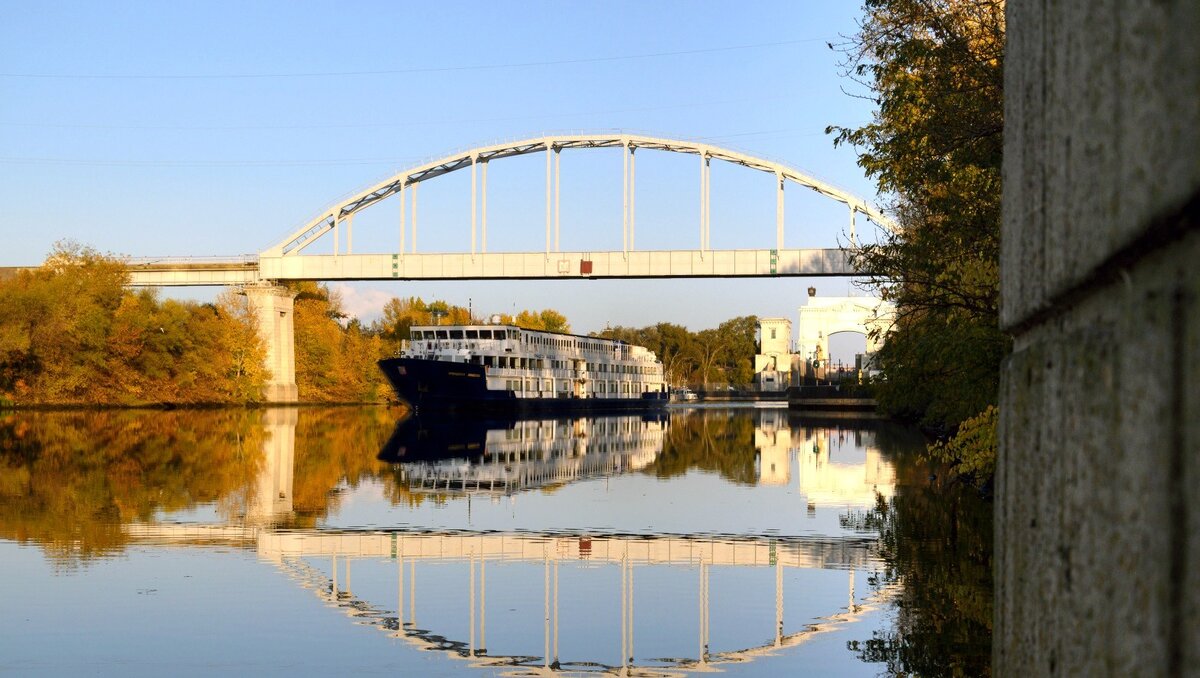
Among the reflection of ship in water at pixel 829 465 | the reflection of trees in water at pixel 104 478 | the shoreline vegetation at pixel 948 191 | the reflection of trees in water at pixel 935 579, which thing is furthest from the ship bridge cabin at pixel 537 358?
the shoreline vegetation at pixel 948 191

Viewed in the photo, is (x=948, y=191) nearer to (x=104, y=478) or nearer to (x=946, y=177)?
(x=946, y=177)

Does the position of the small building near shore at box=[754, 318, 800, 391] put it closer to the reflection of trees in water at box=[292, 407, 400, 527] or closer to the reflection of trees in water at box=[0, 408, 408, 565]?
the reflection of trees in water at box=[292, 407, 400, 527]

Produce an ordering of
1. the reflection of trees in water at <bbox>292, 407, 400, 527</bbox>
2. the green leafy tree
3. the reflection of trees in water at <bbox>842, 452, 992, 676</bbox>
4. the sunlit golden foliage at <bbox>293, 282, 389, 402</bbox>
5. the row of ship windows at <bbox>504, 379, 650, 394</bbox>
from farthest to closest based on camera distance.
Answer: the sunlit golden foliage at <bbox>293, 282, 389, 402</bbox> < the row of ship windows at <bbox>504, 379, 650, 394</bbox> < the reflection of trees in water at <bbox>292, 407, 400, 527</bbox> < the green leafy tree < the reflection of trees in water at <bbox>842, 452, 992, 676</bbox>

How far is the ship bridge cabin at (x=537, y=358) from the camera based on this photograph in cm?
8175

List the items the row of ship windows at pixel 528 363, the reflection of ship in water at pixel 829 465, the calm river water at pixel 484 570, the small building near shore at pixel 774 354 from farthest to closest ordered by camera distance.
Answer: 1. the small building near shore at pixel 774 354
2. the row of ship windows at pixel 528 363
3. the reflection of ship in water at pixel 829 465
4. the calm river water at pixel 484 570

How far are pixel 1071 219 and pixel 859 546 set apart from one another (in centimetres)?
1757

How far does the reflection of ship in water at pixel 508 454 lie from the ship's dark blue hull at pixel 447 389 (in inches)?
381

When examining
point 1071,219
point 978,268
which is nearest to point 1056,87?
point 1071,219

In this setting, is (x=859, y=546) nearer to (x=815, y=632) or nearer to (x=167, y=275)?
(x=815, y=632)

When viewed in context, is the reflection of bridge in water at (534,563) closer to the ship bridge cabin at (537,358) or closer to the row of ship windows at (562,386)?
the ship bridge cabin at (537,358)

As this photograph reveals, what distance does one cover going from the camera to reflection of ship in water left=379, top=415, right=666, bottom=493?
29.7 metres

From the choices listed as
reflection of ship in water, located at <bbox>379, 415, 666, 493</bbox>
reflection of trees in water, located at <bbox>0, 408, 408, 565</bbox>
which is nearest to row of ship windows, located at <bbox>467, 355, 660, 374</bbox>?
reflection of ship in water, located at <bbox>379, 415, 666, 493</bbox>

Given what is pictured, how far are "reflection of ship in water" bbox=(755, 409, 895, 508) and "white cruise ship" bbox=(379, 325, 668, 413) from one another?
26.7 meters

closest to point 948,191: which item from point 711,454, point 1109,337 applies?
point 1109,337
